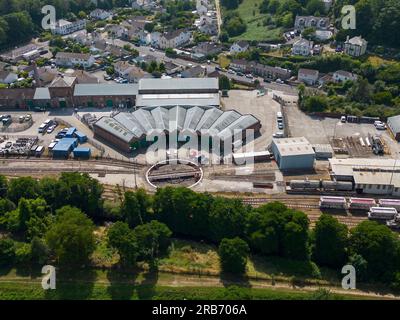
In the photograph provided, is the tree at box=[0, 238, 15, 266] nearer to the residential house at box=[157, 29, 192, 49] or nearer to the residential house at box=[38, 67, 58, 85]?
the residential house at box=[38, 67, 58, 85]

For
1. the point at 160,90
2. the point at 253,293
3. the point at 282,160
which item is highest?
the point at 160,90

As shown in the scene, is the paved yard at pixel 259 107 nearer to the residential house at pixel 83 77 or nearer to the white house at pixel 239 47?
the white house at pixel 239 47

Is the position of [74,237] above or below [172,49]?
below

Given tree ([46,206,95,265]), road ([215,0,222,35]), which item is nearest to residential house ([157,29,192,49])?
road ([215,0,222,35])

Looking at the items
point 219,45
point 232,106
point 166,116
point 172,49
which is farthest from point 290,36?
point 166,116

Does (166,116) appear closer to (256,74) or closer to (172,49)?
(256,74)
